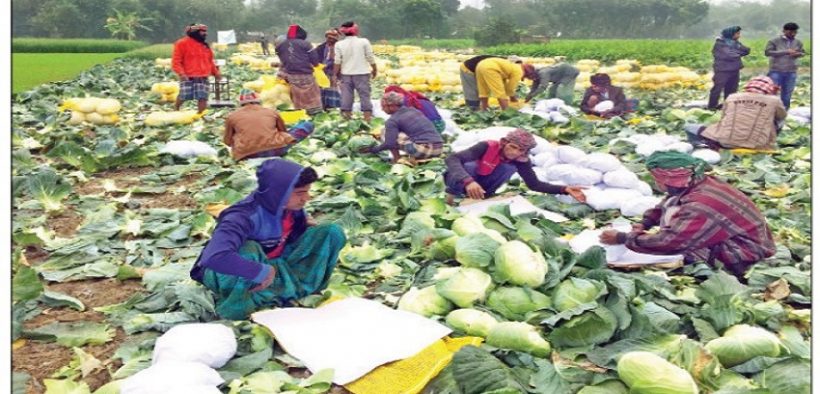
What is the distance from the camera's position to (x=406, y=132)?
7.36 metres

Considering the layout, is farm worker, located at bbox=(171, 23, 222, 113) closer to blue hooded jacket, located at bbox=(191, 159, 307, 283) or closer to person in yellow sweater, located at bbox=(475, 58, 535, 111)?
person in yellow sweater, located at bbox=(475, 58, 535, 111)

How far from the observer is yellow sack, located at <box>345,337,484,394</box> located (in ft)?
9.73

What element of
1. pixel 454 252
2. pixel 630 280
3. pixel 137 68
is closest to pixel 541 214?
pixel 454 252

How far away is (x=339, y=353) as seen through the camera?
3.25 metres

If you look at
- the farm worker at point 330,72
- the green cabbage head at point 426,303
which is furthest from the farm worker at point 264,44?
the green cabbage head at point 426,303

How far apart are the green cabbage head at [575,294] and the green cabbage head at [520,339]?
372 millimetres

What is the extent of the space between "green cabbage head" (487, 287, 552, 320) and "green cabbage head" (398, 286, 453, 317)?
0.24 metres

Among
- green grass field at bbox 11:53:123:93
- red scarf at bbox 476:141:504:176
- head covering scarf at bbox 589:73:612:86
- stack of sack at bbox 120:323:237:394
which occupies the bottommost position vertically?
green grass field at bbox 11:53:123:93

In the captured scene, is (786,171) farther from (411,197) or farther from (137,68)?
(137,68)

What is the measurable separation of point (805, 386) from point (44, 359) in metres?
3.23

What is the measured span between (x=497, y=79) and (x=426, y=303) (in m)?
7.73

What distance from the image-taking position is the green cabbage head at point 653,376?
2715mm

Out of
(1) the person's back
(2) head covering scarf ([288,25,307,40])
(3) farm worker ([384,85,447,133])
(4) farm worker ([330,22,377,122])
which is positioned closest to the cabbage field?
(3) farm worker ([384,85,447,133])

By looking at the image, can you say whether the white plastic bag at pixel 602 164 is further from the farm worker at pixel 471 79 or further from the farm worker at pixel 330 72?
the farm worker at pixel 330 72
